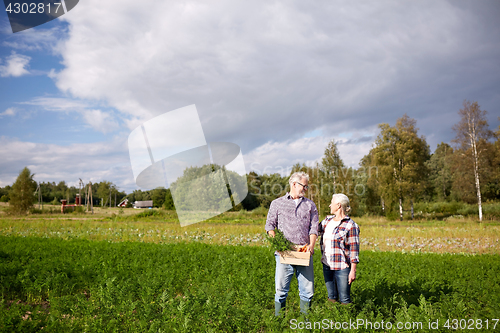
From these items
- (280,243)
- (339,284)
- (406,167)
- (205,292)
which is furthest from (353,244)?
(406,167)

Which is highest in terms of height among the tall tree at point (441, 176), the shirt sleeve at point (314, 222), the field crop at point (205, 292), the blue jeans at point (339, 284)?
the tall tree at point (441, 176)

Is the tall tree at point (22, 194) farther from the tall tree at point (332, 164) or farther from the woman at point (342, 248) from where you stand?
the woman at point (342, 248)

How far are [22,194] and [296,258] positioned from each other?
42.3 m

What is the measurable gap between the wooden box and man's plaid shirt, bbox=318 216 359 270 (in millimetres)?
502

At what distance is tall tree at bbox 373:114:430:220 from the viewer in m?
29.0

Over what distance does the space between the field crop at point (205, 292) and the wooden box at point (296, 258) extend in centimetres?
62

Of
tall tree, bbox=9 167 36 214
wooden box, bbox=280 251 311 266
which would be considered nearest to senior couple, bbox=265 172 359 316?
wooden box, bbox=280 251 311 266

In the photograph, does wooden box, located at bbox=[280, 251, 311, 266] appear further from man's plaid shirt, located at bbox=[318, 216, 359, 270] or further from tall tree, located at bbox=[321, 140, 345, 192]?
tall tree, located at bbox=[321, 140, 345, 192]

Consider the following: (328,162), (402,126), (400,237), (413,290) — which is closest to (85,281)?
(413,290)

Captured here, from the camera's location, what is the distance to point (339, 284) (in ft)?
14.2

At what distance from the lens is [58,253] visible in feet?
31.3

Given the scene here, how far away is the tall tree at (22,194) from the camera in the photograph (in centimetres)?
3588

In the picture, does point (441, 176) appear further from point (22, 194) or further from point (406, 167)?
point (22, 194)

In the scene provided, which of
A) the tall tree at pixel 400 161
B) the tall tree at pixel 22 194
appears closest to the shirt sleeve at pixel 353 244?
the tall tree at pixel 400 161
